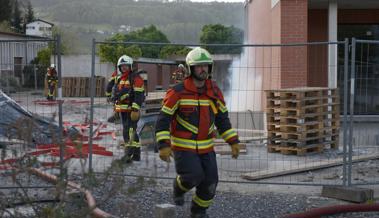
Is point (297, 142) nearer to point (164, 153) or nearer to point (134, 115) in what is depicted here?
point (134, 115)

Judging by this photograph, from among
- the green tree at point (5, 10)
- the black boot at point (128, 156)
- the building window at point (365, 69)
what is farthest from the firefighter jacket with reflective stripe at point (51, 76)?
the green tree at point (5, 10)

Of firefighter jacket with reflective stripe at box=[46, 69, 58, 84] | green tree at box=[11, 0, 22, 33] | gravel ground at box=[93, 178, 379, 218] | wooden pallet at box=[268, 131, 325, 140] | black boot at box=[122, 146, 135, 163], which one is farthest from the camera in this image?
green tree at box=[11, 0, 22, 33]

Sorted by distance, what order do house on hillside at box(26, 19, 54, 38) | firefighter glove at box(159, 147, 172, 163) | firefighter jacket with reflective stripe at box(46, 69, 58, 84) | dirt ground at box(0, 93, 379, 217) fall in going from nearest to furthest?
1. firefighter glove at box(159, 147, 172, 163)
2. dirt ground at box(0, 93, 379, 217)
3. firefighter jacket with reflective stripe at box(46, 69, 58, 84)
4. house on hillside at box(26, 19, 54, 38)

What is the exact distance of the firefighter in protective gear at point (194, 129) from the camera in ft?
22.4

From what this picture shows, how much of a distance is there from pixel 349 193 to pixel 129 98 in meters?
4.36

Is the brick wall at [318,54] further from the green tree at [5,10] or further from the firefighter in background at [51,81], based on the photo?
the green tree at [5,10]

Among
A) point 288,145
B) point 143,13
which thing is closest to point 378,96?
point 288,145

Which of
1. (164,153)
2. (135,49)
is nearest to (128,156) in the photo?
(164,153)

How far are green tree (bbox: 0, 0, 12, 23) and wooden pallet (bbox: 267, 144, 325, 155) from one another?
60751mm

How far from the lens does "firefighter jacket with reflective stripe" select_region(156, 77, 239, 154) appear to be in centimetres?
685

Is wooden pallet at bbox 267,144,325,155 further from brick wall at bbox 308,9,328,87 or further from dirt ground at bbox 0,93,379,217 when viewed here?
brick wall at bbox 308,9,328,87

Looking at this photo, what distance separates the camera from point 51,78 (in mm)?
10406

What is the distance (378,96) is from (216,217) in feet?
24.8

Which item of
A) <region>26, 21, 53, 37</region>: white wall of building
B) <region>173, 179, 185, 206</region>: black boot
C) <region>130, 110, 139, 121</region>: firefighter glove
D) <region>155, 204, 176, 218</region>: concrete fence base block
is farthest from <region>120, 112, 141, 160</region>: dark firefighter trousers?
<region>26, 21, 53, 37</region>: white wall of building
